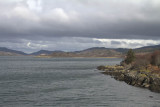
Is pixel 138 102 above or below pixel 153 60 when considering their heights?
below

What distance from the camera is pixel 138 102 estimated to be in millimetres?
34062

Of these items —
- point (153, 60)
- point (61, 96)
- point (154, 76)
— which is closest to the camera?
point (61, 96)

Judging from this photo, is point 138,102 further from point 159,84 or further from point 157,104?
point 159,84

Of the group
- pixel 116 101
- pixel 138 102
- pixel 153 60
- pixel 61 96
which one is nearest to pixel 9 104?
pixel 61 96

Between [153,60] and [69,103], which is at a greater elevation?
[153,60]

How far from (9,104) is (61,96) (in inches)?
426

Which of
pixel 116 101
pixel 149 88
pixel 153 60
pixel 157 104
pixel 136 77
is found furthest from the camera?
pixel 153 60

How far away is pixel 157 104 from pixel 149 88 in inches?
585

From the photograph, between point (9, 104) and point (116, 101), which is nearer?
point (9, 104)

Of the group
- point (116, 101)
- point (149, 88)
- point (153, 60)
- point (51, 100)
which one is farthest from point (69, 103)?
point (153, 60)

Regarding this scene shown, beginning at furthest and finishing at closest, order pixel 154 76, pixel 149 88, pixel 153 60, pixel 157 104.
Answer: pixel 153 60, pixel 154 76, pixel 149 88, pixel 157 104

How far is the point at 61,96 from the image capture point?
126 ft

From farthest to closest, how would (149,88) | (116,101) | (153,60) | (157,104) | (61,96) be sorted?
(153,60) → (149,88) → (61,96) → (116,101) → (157,104)

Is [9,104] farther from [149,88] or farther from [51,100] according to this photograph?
[149,88]
